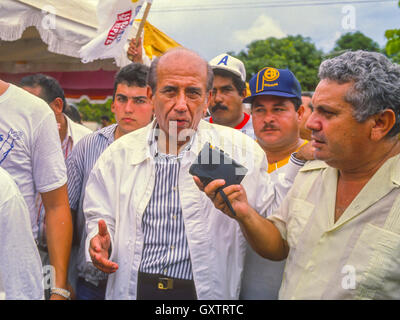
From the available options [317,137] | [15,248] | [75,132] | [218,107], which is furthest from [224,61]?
[15,248]

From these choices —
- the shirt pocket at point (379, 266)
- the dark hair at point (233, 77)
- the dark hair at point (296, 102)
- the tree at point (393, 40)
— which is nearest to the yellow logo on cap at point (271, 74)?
the dark hair at point (296, 102)

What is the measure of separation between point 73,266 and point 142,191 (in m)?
0.87

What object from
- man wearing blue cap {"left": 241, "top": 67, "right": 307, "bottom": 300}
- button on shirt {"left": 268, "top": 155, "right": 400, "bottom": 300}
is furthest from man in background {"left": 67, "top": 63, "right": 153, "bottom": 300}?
button on shirt {"left": 268, "top": 155, "right": 400, "bottom": 300}

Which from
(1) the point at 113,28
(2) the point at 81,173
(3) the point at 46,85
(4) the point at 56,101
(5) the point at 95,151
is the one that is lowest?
(2) the point at 81,173

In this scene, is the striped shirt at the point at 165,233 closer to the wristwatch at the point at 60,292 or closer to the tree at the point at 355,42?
the wristwatch at the point at 60,292

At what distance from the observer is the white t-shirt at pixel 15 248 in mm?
1286

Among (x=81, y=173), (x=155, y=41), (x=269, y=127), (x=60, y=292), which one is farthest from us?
(x=155, y=41)

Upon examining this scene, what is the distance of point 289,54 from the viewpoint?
25.0 m

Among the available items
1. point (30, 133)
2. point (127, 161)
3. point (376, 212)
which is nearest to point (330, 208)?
point (376, 212)

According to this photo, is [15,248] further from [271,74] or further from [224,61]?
[224,61]

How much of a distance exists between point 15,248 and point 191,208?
84 centimetres

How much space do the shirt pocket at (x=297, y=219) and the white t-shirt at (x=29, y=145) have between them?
3.83 feet

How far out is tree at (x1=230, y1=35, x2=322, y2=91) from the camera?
22208 mm

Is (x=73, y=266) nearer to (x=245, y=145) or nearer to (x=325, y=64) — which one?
(x=245, y=145)
